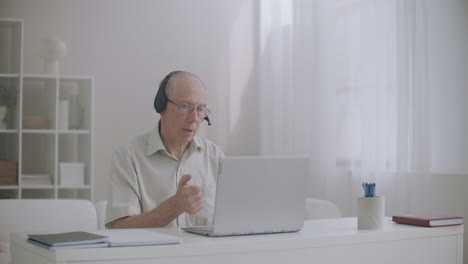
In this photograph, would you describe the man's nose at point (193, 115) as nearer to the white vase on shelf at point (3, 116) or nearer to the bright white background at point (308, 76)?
the bright white background at point (308, 76)

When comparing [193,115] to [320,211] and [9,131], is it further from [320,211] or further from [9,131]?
[9,131]

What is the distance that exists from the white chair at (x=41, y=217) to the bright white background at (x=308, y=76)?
1746 mm

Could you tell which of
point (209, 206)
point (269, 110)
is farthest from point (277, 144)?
point (209, 206)

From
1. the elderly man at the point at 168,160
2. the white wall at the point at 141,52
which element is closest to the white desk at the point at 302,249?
the elderly man at the point at 168,160

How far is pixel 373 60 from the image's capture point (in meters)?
3.62

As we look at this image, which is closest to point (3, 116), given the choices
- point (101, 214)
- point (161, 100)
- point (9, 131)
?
point (9, 131)

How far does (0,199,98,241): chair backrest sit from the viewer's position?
106 inches

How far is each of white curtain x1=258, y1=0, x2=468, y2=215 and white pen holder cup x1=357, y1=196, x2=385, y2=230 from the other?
1.20 metres

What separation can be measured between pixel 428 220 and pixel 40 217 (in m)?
1.71

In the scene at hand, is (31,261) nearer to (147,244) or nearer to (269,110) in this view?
(147,244)

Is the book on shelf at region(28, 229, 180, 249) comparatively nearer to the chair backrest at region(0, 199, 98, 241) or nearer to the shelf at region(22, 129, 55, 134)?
the chair backrest at region(0, 199, 98, 241)

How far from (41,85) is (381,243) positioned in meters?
3.42

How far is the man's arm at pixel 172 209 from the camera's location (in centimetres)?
192

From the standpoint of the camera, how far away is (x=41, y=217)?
273 centimetres
